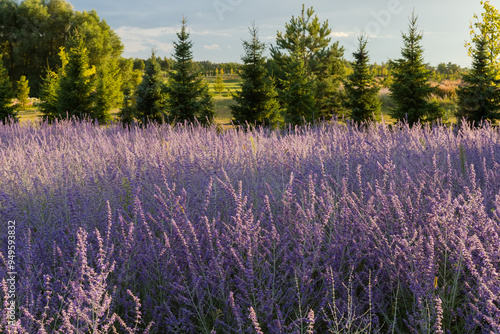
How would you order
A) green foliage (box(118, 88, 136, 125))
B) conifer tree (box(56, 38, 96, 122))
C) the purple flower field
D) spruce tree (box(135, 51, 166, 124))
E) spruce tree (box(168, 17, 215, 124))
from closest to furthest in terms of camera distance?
the purple flower field
spruce tree (box(168, 17, 215, 124))
spruce tree (box(135, 51, 166, 124))
conifer tree (box(56, 38, 96, 122))
green foliage (box(118, 88, 136, 125))

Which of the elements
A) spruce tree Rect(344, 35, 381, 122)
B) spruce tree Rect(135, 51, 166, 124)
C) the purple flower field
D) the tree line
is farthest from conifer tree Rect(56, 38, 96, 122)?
the purple flower field

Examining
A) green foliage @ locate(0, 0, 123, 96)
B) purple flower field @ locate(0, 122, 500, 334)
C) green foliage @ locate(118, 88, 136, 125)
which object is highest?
green foliage @ locate(0, 0, 123, 96)

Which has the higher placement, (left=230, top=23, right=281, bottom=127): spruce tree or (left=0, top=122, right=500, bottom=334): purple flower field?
(left=230, top=23, right=281, bottom=127): spruce tree

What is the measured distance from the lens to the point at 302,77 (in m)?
13.0

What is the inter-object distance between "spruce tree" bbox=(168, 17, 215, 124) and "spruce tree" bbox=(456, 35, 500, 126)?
8628 mm

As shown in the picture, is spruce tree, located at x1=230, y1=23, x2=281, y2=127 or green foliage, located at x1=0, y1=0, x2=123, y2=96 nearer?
spruce tree, located at x1=230, y1=23, x2=281, y2=127

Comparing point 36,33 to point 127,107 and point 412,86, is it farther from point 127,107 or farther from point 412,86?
point 412,86

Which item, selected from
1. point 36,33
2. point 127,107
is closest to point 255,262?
point 127,107

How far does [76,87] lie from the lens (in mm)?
14523

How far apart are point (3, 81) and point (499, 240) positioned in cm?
2174

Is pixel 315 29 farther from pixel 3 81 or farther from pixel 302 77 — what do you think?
pixel 3 81

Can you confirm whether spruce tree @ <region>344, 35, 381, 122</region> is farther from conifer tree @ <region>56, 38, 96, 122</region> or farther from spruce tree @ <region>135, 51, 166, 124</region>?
conifer tree @ <region>56, 38, 96, 122</region>

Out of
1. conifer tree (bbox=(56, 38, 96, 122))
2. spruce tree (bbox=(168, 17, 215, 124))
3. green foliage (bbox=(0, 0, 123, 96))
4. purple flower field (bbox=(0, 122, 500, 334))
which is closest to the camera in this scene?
purple flower field (bbox=(0, 122, 500, 334))

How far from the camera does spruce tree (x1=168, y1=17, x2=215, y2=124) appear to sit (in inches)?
492
